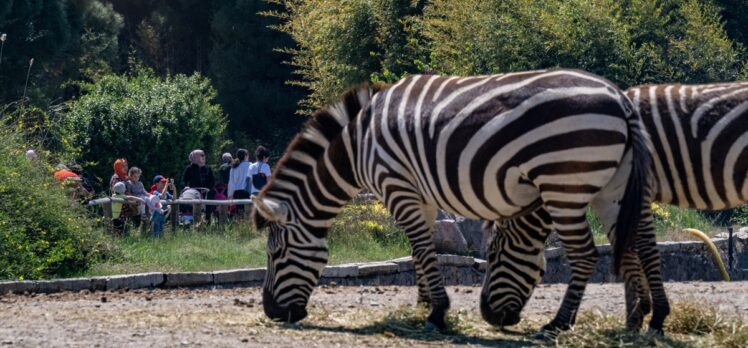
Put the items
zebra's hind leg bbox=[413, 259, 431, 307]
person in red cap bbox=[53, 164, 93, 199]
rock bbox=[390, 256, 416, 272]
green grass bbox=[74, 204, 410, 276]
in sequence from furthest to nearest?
person in red cap bbox=[53, 164, 93, 199] < rock bbox=[390, 256, 416, 272] < green grass bbox=[74, 204, 410, 276] < zebra's hind leg bbox=[413, 259, 431, 307]

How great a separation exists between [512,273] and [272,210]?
6.52ft

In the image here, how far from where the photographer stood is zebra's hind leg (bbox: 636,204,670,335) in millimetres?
9102

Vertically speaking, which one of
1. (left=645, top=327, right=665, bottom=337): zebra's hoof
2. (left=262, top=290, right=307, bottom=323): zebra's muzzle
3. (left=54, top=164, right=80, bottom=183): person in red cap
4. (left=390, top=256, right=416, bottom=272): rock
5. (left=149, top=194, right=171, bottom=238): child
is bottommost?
(left=262, top=290, right=307, bottom=323): zebra's muzzle

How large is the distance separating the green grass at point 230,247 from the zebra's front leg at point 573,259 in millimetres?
6316

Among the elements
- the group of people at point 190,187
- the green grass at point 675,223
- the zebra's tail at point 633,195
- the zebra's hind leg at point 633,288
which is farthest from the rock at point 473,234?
the zebra's tail at point 633,195

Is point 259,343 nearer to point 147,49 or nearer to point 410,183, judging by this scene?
point 410,183

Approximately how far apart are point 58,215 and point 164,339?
18.7ft

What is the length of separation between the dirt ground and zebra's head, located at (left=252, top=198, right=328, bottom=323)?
19cm


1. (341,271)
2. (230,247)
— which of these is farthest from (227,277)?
(230,247)

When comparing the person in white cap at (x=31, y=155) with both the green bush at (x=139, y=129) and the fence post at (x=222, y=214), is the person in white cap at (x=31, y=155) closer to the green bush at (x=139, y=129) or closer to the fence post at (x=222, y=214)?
the fence post at (x=222, y=214)

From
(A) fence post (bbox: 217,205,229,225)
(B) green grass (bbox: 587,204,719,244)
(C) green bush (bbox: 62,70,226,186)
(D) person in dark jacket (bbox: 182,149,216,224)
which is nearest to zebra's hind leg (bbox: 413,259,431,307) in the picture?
(A) fence post (bbox: 217,205,229,225)

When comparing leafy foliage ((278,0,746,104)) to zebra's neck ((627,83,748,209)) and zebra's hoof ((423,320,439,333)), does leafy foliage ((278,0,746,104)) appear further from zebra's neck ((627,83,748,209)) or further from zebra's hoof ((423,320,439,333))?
zebra's neck ((627,83,748,209))

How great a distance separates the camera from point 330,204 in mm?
10398

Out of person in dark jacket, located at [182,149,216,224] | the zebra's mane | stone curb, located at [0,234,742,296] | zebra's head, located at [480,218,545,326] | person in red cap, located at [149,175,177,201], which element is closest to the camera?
zebra's head, located at [480,218,545,326]
